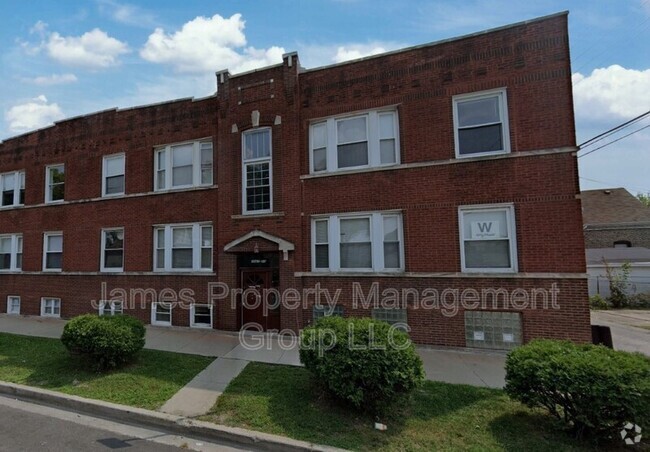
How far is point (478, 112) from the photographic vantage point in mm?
9656

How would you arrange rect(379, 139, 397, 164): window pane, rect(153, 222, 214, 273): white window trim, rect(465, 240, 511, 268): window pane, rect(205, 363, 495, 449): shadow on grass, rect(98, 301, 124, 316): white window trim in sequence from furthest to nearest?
rect(98, 301, 124, 316): white window trim → rect(153, 222, 214, 273): white window trim → rect(379, 139, 397, 164): window pane → rect(465, 240, 511, 268): window pane → rect(205, 363, 495, 449): shadow on grass

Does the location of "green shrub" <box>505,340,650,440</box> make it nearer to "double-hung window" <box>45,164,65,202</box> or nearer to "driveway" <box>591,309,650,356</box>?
"driveway" <box>591,309,650,356</box>

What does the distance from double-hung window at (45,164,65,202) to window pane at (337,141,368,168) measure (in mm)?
11549

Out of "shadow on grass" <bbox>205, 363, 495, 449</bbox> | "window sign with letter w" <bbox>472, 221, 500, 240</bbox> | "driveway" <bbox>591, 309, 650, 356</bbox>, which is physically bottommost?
"driveway" <bbox>591, 309, 650, 356</bbox>

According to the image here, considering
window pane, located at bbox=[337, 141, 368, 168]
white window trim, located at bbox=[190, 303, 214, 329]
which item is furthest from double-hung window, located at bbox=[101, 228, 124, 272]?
window pane, located at bbox=[337, 141, 368, 168]

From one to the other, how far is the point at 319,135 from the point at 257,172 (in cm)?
224

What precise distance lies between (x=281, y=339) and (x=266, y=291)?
160cm

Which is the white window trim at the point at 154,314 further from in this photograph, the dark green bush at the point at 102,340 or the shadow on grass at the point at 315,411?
the shadow on grass at the point at 315,411

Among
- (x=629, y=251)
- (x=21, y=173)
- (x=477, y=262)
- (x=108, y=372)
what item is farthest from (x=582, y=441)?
(x=629, y=251)

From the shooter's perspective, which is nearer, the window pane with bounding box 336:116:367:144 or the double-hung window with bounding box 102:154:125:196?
the window pane with bounding box 336:116:367:144

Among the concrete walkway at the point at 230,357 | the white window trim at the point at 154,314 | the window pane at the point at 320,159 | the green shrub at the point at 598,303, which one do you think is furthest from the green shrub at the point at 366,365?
the green shrub at the point at 598,303

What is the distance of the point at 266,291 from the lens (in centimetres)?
1109

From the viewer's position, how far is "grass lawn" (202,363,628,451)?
4.61 m

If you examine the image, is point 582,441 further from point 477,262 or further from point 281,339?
point 281,339
